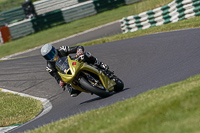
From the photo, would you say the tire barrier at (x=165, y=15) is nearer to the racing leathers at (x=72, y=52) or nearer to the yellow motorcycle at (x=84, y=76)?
the racing leathers at (x=72, y=52)

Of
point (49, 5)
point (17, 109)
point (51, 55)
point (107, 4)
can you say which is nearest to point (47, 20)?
point (49, 5)

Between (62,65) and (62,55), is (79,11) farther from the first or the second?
(62,65)

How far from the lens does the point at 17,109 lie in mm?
10289

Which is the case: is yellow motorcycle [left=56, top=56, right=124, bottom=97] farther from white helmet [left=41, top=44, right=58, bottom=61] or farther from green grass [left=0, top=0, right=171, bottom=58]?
green grass [left=0, top=0, right=171, bottom=58]

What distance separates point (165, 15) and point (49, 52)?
1036 cm

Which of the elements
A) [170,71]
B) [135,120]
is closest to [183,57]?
[170,71]

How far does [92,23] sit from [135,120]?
2267 centimetres

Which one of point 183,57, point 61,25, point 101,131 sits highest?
point 101,131

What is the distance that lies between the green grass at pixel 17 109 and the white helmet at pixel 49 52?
67.7 inches

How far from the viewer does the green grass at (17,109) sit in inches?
371

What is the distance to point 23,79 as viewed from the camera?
1352 centimetres

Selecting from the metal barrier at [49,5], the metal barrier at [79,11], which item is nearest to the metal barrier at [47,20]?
the metal barrier at [79,11]

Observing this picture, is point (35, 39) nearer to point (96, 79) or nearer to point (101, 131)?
point (96, 79)

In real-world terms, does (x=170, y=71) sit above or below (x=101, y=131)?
below
